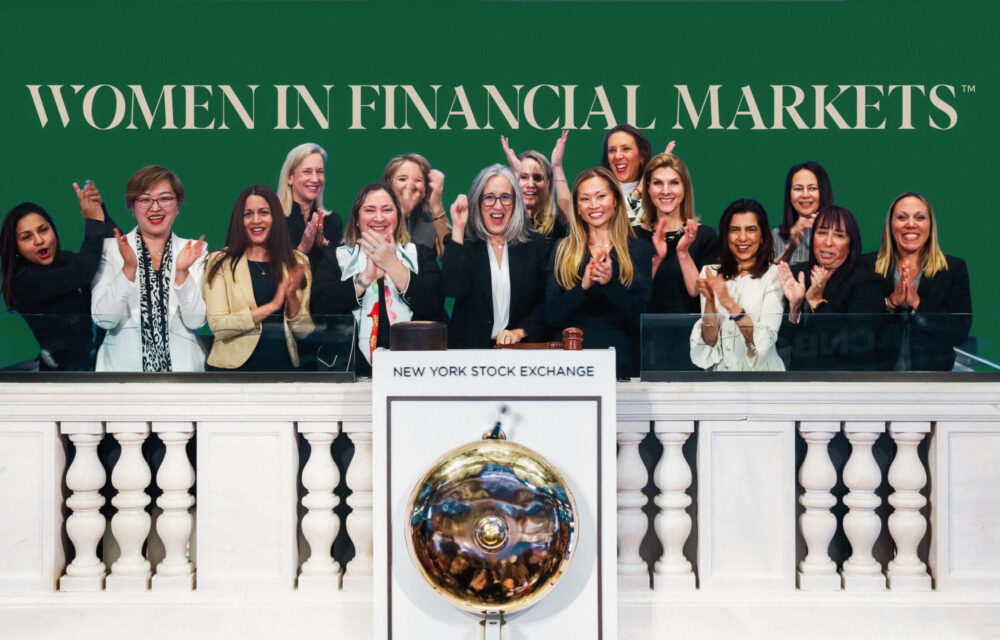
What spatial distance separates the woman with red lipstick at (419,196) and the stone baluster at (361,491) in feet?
7.35

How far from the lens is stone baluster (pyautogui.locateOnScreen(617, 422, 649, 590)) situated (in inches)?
104

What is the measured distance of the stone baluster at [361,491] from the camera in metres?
2.63

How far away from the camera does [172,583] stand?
2680 mm

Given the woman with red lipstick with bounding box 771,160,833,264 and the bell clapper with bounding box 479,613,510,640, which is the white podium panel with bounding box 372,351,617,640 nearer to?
the bell clapper with bounding box 479,613,510,640

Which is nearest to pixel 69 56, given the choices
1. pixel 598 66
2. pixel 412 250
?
pixel 412 250

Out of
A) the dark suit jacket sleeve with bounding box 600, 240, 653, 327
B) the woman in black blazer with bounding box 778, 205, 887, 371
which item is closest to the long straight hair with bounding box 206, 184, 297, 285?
the dark suit jacket sleeve with bounding box 600, 240, 653, 327

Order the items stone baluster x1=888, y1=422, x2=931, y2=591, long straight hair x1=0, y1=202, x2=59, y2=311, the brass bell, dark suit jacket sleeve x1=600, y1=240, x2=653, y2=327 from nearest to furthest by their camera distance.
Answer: the brass bell < stone baluster x1=888, y1=422, x2=931, y2=591 < dark suit jacket sleeve x1=600, y1=240, x2=653, y2=327 < long straight hair x1=0, y1=202, x2=59, y2=311

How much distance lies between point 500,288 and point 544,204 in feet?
1.45

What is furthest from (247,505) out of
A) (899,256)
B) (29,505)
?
(899,256)

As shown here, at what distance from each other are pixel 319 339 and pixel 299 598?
0.68m

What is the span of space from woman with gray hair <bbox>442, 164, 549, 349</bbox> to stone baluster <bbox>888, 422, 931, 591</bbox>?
2.31m

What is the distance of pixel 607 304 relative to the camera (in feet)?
15.4

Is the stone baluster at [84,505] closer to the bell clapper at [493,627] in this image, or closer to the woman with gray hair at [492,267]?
the bell clapper at [493,627]

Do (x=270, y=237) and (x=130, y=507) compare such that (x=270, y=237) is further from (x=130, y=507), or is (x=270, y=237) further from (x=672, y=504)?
(x=672, y=504)
